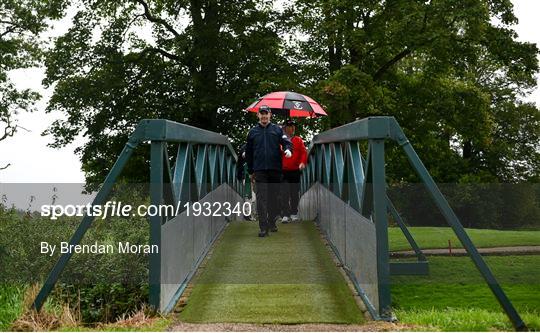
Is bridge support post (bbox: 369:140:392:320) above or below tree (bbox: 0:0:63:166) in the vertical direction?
below

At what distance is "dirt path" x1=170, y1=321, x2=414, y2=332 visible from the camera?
16.5 ft

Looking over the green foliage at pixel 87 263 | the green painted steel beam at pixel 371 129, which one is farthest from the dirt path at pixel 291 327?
the green foliage at pixel 87 263

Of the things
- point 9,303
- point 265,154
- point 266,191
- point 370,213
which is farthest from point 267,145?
point 9,303

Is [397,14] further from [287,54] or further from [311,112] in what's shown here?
[311,112]

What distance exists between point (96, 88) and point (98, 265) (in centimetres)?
1710

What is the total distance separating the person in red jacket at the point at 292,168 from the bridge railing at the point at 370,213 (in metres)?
1.91

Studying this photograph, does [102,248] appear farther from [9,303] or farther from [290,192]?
[290,192]

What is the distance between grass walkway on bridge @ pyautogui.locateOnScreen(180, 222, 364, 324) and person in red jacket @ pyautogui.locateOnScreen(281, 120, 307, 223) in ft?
5.65

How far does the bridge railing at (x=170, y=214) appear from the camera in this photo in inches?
217

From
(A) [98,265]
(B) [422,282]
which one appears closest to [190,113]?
(B) [422,282]

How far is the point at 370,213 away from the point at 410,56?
21.6 meters

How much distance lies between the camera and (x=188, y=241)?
272 inches

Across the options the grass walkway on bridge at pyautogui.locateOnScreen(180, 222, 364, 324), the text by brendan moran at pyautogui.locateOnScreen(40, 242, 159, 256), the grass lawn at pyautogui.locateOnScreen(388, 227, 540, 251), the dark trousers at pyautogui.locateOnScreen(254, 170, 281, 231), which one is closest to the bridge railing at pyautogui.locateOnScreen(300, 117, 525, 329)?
the grass walkway on bridge at pyautogui.locateOnScreen(180, 222, 364, 324)

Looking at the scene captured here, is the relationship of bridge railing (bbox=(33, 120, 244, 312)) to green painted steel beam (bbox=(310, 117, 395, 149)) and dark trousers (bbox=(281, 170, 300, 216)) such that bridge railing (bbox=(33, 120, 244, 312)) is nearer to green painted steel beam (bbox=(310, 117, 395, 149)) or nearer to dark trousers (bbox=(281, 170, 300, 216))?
green painted steel beam (bbox=(310, 117, 395, 149))
